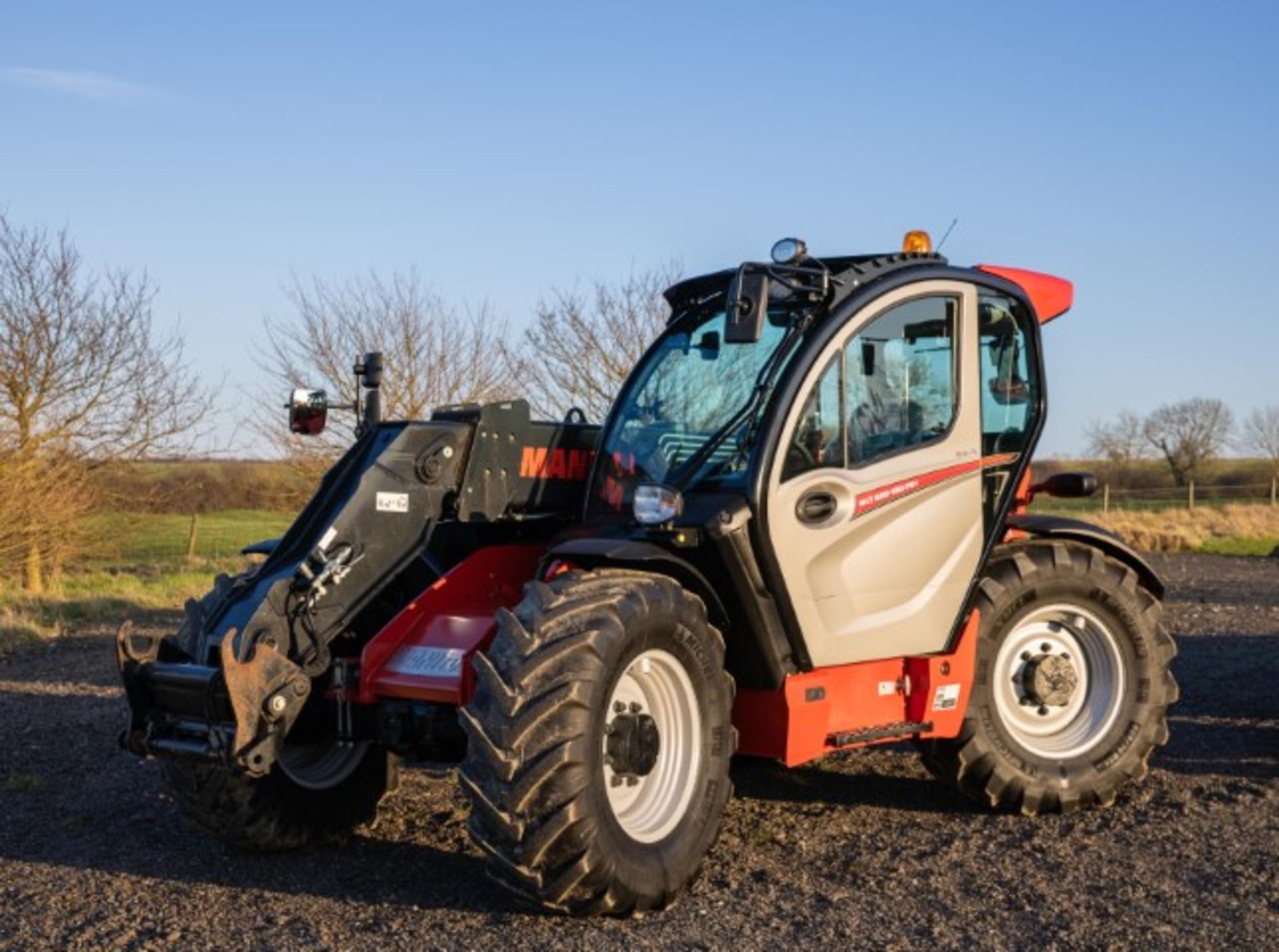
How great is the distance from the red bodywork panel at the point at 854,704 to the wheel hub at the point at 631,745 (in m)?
0.79

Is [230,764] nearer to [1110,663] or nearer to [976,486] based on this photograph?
[976,486]

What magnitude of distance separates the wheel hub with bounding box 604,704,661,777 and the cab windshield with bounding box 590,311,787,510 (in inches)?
45.3

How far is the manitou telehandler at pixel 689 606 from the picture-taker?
5211 mm

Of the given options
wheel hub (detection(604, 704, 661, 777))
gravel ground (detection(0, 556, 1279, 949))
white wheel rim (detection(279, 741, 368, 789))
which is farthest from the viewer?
white wheel rim (detection(279, 741, 368, 789))

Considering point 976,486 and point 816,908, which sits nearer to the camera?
point 816,908

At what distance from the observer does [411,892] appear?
562 cm

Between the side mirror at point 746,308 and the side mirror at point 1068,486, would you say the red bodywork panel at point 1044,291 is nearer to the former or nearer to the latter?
the side mirror at point 1068,486

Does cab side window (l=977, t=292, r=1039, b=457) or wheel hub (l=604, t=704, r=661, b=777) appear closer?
wheel hub (l=604, t=704, r=661, b=777)

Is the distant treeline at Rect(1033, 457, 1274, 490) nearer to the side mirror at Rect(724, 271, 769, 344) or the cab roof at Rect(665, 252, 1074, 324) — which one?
the cab roof at Rect(665, 252, 1074, 324)

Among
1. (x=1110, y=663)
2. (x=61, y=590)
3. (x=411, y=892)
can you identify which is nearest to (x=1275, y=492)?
(x=61, y=590)

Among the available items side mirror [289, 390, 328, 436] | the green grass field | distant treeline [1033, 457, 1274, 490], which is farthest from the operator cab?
distant treeline [1033, 457, 1274, 490]

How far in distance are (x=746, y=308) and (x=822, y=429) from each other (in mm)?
855

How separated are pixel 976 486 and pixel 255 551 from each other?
3.42 m

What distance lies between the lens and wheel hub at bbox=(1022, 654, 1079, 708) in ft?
23.5
